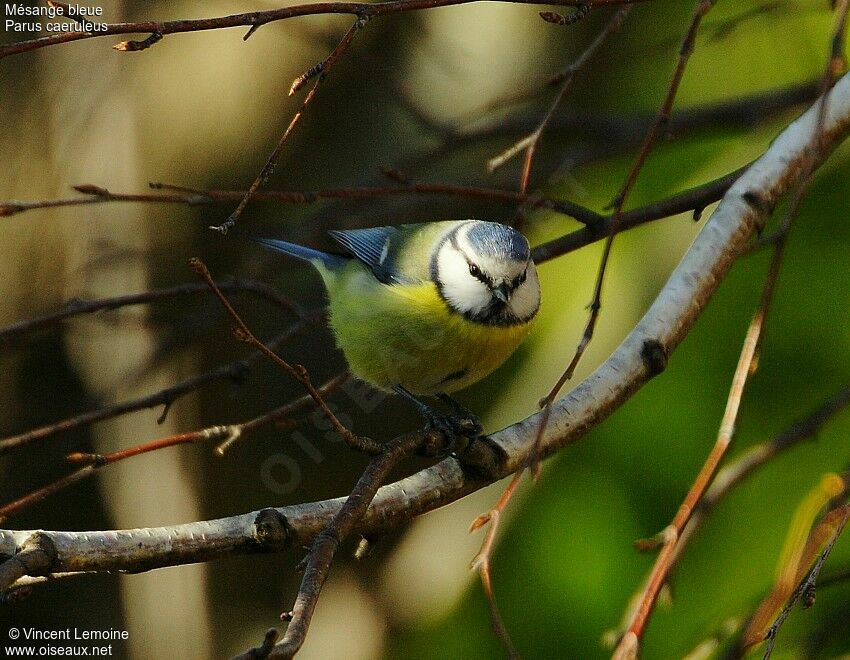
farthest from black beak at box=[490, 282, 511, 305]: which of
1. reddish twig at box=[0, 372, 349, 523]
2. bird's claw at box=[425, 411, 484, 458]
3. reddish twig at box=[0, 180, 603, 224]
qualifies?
bird's claw at box=[425, 411, 484, 458]

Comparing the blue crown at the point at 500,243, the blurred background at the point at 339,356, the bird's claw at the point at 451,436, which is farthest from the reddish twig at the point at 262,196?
the blurred background at the point at 339,356

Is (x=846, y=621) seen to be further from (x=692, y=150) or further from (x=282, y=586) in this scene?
(x=282, y=586)

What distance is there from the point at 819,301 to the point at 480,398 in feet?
4.48

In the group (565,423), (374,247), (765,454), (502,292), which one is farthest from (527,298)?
(765,454)

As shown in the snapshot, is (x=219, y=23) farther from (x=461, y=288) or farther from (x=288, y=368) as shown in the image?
(x=461, y=288)

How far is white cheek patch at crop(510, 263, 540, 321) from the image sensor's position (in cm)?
224

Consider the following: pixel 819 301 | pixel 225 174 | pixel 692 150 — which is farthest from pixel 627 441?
pixel 225 174

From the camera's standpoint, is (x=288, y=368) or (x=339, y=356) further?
(x=339, y=356)

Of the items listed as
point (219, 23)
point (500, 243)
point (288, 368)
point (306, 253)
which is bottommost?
point (288, 368)

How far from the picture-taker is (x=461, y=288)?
2.24m

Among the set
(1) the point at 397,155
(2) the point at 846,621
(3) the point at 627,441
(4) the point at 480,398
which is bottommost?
(2) the point at 846,621

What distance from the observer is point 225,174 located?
3.65 metres

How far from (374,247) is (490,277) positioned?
51 centimetres

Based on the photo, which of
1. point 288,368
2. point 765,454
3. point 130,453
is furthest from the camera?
point 765,454
